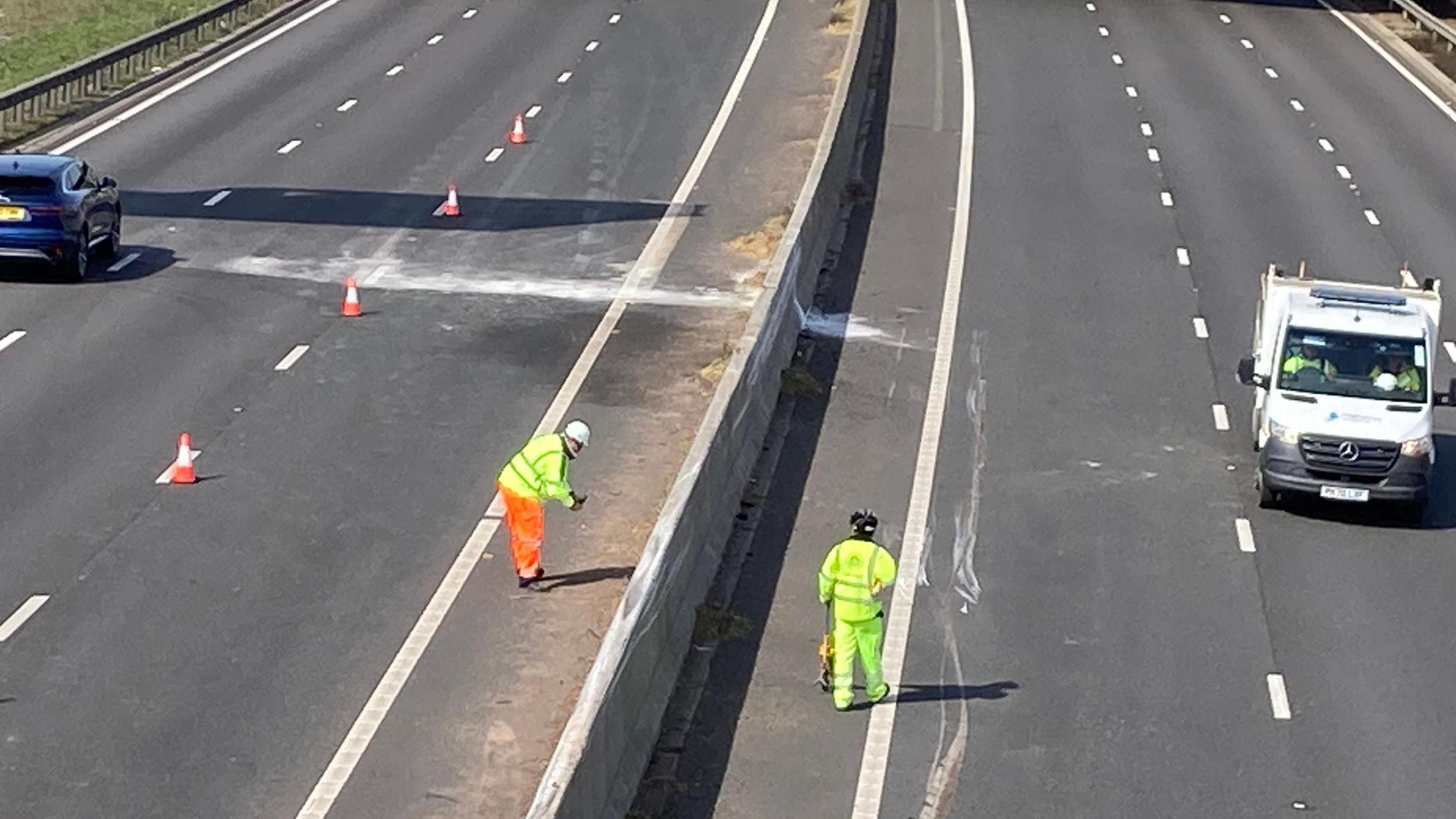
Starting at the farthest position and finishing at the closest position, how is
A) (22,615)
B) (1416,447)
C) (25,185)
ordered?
(25,185), (1416,447), (22,615)

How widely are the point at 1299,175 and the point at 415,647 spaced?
2732 cm

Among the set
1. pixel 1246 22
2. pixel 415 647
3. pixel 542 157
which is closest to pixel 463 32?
pixel 542 157

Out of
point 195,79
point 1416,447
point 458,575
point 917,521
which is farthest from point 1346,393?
point 195,79

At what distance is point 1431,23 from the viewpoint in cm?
5847

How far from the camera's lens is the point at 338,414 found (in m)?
26.2

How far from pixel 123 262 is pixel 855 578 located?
18575 mm

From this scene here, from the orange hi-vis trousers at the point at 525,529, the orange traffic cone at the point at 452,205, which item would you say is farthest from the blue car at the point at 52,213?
the orange hi-vis trousers at the point at 525,529

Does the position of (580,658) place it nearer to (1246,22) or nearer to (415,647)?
(415,647)

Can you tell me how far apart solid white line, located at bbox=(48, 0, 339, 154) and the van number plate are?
24.6 metres

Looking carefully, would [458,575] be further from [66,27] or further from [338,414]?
[66,27]

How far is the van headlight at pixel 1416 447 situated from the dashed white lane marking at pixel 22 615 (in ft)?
41.5

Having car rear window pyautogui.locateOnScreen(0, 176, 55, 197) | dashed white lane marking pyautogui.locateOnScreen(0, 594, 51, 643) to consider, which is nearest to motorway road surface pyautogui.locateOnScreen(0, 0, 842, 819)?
dashed white lane marking pyautogui.locateOnScreen(0, 594, 51, 643)

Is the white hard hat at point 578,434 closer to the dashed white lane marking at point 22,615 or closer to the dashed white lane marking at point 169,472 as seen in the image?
the dashed white lane marking at point 22,615

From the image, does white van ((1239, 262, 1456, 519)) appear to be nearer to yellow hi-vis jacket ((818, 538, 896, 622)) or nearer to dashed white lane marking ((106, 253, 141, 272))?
yellow hi-vis jacket ((818, 538, 896, 622))
